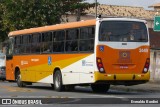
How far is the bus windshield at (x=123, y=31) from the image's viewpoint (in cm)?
2322

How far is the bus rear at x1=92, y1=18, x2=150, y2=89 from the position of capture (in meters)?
23.1

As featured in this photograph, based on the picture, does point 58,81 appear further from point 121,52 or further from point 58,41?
point 121,52

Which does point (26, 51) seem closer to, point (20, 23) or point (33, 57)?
point (33, 57)

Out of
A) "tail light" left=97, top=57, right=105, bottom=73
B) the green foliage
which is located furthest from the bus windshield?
the green foliage

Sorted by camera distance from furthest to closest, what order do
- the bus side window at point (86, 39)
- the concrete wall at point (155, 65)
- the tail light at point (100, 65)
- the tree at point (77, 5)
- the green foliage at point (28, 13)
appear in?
the tree at point (77, 5)
the green foliage at point (28, 13)
the concrete wall at point (155, 65)
the bus side window at point (86, 39)
the tail light at point (100, 65)

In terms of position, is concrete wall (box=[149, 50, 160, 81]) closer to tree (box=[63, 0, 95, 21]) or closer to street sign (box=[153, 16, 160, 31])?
street sign (box=[153, 16, 160, 31])

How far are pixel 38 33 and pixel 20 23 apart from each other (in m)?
19.2

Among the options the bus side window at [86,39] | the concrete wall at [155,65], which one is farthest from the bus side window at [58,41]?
the concrete wall at [155,65]

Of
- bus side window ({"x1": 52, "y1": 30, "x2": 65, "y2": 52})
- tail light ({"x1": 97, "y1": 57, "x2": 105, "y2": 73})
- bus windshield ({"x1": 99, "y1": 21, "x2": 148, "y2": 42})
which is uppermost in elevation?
bus windshield ({"x1": 99, "y1": 21, "x2": 148, "y2": 42})

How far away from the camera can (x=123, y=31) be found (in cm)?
2355

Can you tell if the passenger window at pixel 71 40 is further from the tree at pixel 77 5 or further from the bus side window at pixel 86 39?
the tree at pixel 77 5

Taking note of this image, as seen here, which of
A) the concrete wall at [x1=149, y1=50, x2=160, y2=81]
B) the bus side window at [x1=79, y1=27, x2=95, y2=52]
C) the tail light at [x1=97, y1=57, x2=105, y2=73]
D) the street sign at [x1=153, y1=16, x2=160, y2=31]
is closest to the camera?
the tail light at [x1=97, y1=57, x2=105, y2=73]

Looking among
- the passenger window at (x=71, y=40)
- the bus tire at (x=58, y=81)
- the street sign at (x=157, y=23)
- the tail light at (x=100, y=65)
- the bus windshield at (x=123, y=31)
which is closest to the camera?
the tail light at (x=100, y=65)

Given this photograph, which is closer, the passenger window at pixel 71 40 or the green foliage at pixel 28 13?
the passenger window at pixel 71 40
